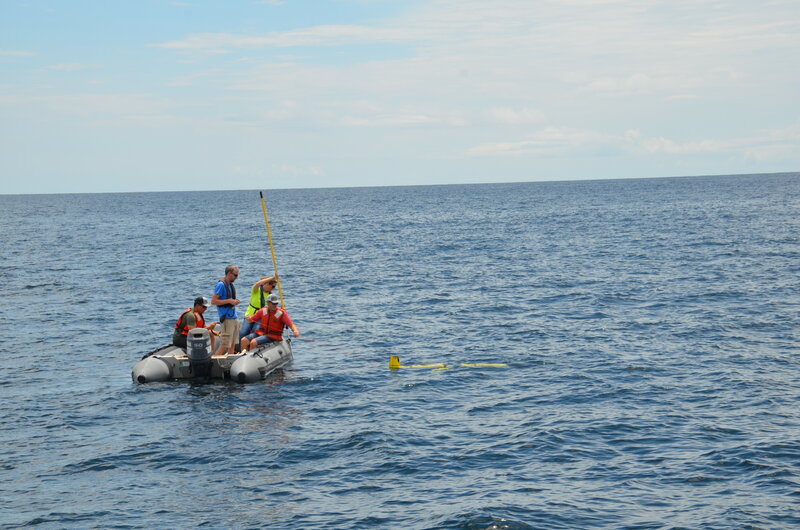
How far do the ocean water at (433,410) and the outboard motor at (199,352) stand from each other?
78 cm

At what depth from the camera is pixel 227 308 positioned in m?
19.8

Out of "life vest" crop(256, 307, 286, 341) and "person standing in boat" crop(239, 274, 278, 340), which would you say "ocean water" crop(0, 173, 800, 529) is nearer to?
"life vest" crop(256, 307, 286, 341)

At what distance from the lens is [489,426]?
53.7ft

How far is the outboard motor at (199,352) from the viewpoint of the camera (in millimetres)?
19172

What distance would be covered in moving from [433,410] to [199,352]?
617cm

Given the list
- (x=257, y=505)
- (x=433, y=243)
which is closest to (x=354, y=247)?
(x=433, y=243)

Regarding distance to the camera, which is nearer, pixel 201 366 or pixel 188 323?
pixel 201 366

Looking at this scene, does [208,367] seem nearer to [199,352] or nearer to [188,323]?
[199,352]

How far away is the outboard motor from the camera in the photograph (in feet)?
62.9

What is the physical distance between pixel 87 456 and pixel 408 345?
1181 centimetres

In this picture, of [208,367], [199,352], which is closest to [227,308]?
[199,352]

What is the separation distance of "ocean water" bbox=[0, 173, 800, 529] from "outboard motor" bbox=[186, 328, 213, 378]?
2.56ft

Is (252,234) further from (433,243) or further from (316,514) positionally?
(316,514)

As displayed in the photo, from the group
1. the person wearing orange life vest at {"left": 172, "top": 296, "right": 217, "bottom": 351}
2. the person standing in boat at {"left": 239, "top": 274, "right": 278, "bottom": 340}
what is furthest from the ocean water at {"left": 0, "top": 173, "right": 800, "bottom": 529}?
the person standing in boat at {"left": 239, "top": 274, "right": 278, "bottom": 340}
